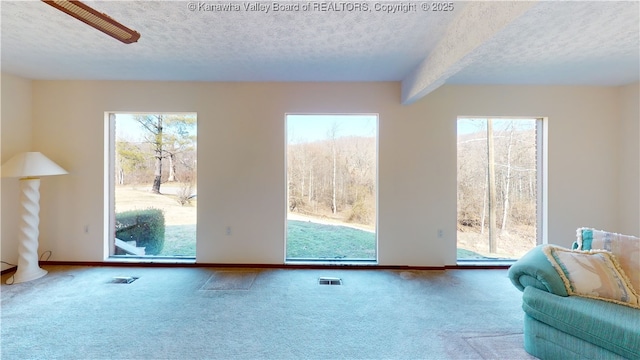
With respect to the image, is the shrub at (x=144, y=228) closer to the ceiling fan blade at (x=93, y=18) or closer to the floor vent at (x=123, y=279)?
the floor vent at (x=123, y=279)

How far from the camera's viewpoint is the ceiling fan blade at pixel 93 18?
1.35 metres

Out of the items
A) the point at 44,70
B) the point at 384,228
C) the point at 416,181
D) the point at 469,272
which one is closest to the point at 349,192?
the point at 384,228

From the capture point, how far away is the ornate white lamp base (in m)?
3.02

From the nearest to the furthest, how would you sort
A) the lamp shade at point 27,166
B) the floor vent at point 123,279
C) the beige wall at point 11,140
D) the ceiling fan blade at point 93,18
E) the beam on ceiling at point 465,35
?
the ceiling fan blade at point 93,18
the beam on ceiling at point 465,35
the lamp shade at point 27,166
the floor vent at point 123,279
the beige wall at point 11,140

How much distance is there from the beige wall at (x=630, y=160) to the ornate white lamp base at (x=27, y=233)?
7.59 metres

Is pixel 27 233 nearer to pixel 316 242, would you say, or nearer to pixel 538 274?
pixel 316 242

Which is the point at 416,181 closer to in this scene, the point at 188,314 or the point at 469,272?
the point at 469,272

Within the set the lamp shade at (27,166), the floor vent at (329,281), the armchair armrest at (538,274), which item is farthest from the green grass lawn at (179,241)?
the armchair armrest at (538,274)

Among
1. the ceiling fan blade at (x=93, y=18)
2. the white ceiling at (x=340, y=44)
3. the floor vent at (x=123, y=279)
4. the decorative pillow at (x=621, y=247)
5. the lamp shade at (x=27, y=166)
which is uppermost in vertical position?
the white ceiling at (x=340, y=44)

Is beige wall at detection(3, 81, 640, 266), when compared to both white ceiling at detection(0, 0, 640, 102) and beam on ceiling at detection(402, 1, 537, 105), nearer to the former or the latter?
white ceiling at detection(0, 0, 640, 102)

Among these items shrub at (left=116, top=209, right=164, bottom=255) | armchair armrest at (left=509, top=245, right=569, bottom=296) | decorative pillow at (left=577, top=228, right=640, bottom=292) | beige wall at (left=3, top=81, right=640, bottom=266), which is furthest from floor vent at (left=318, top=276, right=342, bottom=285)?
shrub at (left=116, top=209, right=164, bottom=255)

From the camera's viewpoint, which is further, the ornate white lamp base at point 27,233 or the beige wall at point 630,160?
the beige wall at point 630,160

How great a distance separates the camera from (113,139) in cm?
363

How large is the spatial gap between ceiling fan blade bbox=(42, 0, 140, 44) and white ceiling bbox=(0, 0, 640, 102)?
0.26 m
